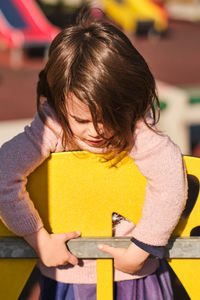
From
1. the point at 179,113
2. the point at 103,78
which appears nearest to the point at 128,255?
the point at 103,78

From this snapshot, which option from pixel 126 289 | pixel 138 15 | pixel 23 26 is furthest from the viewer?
pixel 138 15

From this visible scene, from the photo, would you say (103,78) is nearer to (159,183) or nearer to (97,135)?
(97,135)

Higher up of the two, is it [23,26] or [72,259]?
[72,259]

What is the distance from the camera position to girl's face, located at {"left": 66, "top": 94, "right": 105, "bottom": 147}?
54.2 inches

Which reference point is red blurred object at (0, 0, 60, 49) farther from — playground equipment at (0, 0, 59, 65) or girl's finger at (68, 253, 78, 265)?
girl's finger at (68, 253, 78, 265)

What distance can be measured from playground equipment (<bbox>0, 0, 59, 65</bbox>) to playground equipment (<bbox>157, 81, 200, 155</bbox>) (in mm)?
5321

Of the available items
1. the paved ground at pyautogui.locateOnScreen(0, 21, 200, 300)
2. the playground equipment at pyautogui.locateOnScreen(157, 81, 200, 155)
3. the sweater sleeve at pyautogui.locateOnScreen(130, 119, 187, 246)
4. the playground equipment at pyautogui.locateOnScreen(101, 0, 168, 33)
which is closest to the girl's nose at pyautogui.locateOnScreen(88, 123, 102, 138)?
the sweater sleeve at pyautogui.locateOnScreen(130, 119, 187, 246)

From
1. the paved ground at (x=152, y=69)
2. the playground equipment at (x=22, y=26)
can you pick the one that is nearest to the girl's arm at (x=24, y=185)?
the paved ground at (x=152, y=69)

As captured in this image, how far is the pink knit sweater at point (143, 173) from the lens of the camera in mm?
1432

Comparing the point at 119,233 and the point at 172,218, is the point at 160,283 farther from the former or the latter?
the point at 172,218

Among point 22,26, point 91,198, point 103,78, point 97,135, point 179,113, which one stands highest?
point 103,78

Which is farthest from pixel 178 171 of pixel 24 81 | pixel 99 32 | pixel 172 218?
pixel 24 81

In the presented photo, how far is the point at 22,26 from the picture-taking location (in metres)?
10.4

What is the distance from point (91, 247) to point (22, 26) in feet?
31.0
